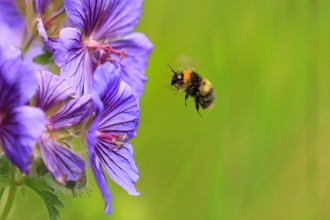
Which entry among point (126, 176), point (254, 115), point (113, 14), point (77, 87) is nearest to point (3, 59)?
point (77, 87)

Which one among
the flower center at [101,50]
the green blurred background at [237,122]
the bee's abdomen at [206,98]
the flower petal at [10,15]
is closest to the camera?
the flower center at [101,50]

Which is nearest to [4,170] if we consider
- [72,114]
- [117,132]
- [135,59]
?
[72,114]

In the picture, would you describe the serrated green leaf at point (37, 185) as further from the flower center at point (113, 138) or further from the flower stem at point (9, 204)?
the flower center at point (113, 138)

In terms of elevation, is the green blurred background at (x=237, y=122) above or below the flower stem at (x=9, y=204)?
above

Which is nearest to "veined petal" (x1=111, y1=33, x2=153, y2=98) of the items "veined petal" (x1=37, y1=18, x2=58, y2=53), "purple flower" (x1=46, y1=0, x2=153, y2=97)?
"purple flower" (x1=46, y1=0, x2=153, y2=97)

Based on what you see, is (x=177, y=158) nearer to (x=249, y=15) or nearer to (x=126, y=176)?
(x=249, y=15)

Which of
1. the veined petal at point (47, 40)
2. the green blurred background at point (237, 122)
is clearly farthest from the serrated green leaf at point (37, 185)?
the green blurred background at point (237, 122)

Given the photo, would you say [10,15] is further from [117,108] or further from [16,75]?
[16,75]
